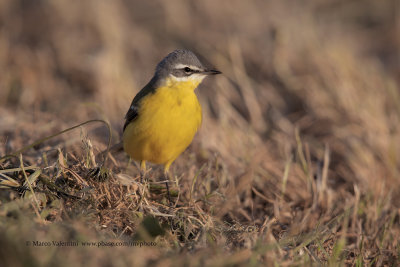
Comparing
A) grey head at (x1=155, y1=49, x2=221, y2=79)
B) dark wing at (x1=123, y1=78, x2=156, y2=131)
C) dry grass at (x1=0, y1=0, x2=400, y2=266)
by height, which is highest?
grey head at (x1=155, y1=49, x2=221, y2=79)

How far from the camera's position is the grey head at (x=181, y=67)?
4.86 m

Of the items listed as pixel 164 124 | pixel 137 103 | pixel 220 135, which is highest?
pixel 137 103

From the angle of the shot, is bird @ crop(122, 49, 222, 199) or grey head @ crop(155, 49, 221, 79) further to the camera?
grey head @ crop(155, 49, 221, 79)

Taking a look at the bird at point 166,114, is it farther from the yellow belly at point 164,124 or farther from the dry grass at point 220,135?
the dry grass at point 220,135

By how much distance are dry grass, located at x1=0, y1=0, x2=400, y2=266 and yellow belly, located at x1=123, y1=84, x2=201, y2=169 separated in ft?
1.07

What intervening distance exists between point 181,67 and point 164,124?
762 mm

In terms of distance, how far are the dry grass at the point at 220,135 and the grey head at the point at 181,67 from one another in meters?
0.92

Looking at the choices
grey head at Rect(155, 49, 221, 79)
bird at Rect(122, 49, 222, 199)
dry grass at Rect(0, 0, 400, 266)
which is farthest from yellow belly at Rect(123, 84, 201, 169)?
dry grass at Rect(0, 0, 400, 266)

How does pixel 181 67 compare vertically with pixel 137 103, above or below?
above

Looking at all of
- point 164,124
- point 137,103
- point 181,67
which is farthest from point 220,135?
point 164,124

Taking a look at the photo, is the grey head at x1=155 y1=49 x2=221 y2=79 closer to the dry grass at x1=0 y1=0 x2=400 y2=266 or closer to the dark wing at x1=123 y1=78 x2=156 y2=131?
the dark wing at x1=123 y1=78 x2=156 y2=131

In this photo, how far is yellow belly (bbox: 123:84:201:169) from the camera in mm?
4477

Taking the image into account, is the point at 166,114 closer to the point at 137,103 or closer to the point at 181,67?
the point at 137,103

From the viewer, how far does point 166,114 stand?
4484 millimetres
